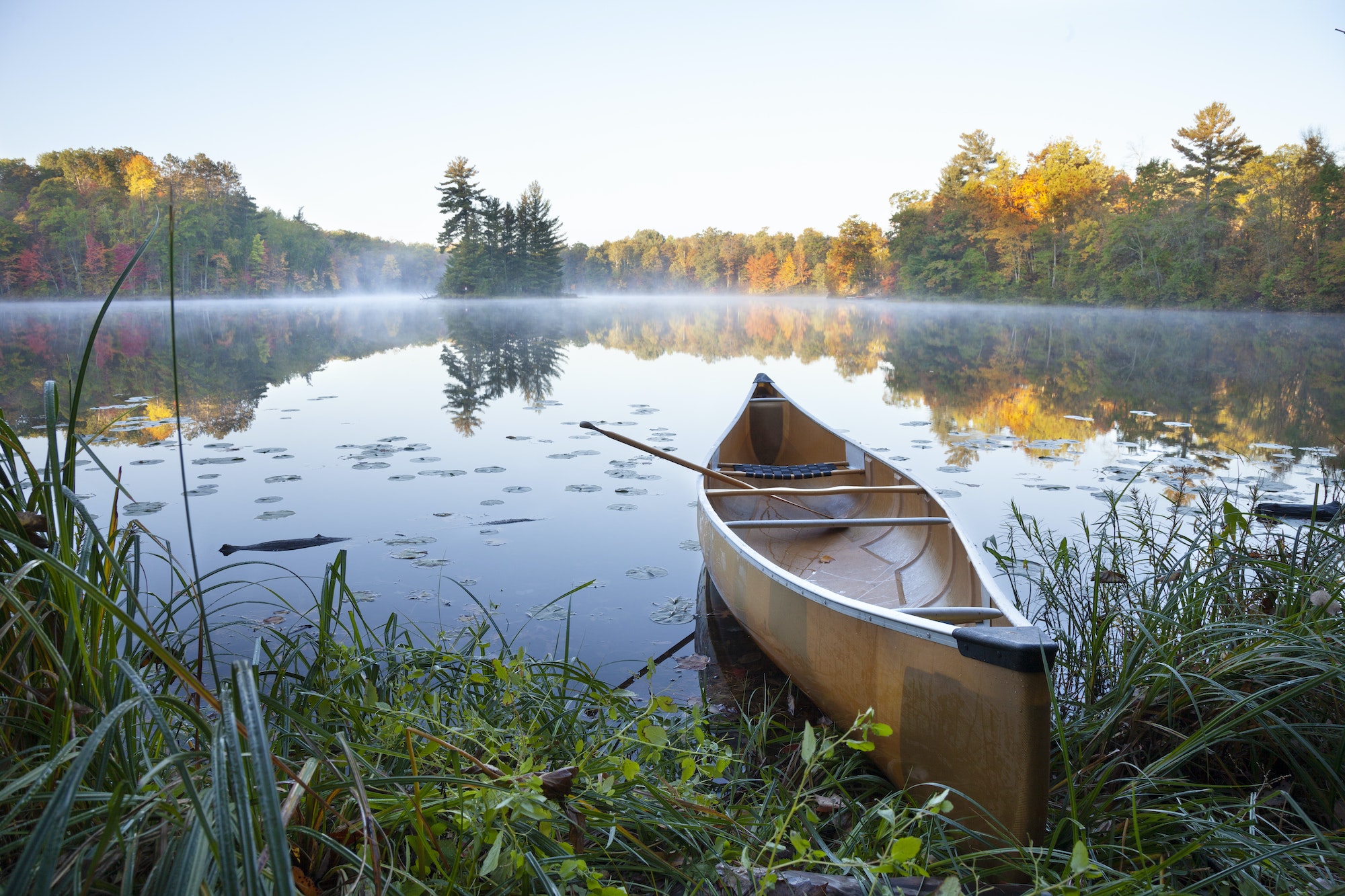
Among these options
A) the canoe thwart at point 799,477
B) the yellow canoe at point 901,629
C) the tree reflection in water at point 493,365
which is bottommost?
the yellow canoe at point 901,629

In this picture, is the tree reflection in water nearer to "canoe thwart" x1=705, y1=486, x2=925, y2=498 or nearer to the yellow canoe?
"canoe thwart" x1=705, y1=486, x2=925, y2=498

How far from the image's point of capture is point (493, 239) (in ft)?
161

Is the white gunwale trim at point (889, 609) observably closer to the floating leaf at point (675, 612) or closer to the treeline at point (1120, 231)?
the floating leaf at point (675, 612)

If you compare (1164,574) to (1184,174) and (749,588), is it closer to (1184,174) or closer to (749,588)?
(749,588)

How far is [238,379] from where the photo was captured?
11039 millimetres

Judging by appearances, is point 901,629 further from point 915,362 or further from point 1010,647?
point 915,362

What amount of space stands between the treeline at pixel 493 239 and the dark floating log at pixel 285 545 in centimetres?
4759

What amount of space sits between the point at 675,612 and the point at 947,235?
141 ft

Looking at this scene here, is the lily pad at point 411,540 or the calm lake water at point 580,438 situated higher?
the calm lake water at point 580,438

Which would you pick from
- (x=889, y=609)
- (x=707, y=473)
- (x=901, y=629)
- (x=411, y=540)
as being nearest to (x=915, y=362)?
(x=707, y=473)

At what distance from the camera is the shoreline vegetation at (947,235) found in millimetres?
25688

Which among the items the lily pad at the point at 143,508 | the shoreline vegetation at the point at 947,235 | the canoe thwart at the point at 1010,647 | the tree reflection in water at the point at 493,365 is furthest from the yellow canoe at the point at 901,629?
the shoreline vegetation at the point at 947,235

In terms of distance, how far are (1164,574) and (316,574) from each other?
3686 mm

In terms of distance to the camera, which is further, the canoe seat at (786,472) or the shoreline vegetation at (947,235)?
the shoreline vegetation at (947,235)
